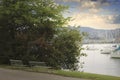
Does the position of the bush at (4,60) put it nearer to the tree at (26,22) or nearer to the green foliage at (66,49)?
the tree at (26,22)

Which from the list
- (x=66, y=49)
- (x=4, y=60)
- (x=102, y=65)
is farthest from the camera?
(x=102, y=65)

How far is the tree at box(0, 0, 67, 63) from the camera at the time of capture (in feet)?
105

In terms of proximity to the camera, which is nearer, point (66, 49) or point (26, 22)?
point (66, 49)

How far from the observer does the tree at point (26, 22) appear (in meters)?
32.1

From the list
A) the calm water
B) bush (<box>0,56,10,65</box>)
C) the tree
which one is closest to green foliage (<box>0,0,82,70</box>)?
the tree

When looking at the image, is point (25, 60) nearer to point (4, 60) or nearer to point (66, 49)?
point (4, 60)

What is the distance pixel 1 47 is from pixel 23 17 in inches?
165

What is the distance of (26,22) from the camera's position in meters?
32.9

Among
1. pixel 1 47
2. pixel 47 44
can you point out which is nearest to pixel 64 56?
pixel 47 44

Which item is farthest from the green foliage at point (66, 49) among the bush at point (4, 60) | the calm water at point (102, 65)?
the calm water at point (102, 65)

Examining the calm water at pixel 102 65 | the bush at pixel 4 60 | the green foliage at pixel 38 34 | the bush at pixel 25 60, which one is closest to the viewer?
the bush at pixel 25 60

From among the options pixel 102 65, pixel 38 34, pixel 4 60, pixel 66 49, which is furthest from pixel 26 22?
pixel 102 65

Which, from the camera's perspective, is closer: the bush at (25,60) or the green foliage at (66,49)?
the bush at (25,60)

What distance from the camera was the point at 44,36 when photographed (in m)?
31.8
